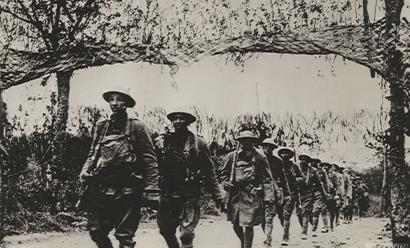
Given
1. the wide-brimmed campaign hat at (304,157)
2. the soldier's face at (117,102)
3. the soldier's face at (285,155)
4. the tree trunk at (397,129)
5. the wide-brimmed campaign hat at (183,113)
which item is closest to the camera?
the soldier's face at (117,102)

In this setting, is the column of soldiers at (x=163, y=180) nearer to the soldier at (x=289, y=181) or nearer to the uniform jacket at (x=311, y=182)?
the soldier at (x=289, y=181)

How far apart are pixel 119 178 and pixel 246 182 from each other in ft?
8.00

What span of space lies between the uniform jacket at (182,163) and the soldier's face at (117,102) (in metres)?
0.86

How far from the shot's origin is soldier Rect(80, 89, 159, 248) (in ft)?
18.6

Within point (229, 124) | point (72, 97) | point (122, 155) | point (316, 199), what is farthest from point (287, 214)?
point (122, 155)

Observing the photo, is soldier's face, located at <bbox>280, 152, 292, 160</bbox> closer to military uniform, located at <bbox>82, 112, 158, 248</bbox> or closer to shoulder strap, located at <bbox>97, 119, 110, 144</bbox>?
military uniform, located at <bbox>82, 112, 158, 248</bbox>

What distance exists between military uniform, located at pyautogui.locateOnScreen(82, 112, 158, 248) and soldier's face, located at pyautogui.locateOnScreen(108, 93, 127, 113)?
0.23 ft

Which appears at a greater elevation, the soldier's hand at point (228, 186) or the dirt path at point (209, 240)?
the soldier's hand at point (228, 186)

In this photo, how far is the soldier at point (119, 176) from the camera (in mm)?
5668

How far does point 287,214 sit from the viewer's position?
998 cm

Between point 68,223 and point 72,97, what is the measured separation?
2.02m

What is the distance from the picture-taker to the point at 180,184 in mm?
6457

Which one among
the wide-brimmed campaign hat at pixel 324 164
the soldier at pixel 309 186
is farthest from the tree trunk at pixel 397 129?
the wide-brimmed campaign hat at pixel 324 164

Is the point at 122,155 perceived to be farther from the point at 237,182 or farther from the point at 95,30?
the point at 95,30
